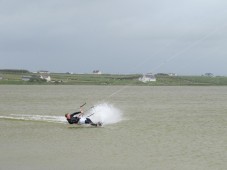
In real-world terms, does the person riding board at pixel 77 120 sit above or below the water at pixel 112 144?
above

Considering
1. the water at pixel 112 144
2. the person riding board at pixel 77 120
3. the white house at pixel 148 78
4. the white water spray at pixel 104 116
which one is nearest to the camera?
the water at pixel 112 144

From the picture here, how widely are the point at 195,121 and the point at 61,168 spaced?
2466cm

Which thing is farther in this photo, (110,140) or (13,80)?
(13,80)

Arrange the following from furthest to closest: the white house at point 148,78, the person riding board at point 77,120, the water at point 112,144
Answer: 1. the white house at point 148,78
2. the person riding board at point 77,120
3. the water at point 112,144

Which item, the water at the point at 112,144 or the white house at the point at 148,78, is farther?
the white house at the point at 148,78

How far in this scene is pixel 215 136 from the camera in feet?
111

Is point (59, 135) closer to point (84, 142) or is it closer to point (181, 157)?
point (84, 142)

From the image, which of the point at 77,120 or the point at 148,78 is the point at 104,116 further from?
the point at 148,78

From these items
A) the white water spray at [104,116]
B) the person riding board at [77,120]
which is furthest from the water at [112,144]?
the person riding board at [77,120]

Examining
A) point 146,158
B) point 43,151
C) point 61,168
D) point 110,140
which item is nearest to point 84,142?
point 110,140

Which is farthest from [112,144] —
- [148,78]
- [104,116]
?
[148,78]

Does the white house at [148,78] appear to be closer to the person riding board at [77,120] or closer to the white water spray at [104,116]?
the white water spray at [104,116]

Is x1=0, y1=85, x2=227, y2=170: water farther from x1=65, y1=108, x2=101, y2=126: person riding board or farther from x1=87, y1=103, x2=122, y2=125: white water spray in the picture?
x1=65, y1=108, x2=101, y2=126: person riding board

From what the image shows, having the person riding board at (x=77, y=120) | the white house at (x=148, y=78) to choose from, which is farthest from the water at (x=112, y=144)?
the white house at (x=148, y=78)
